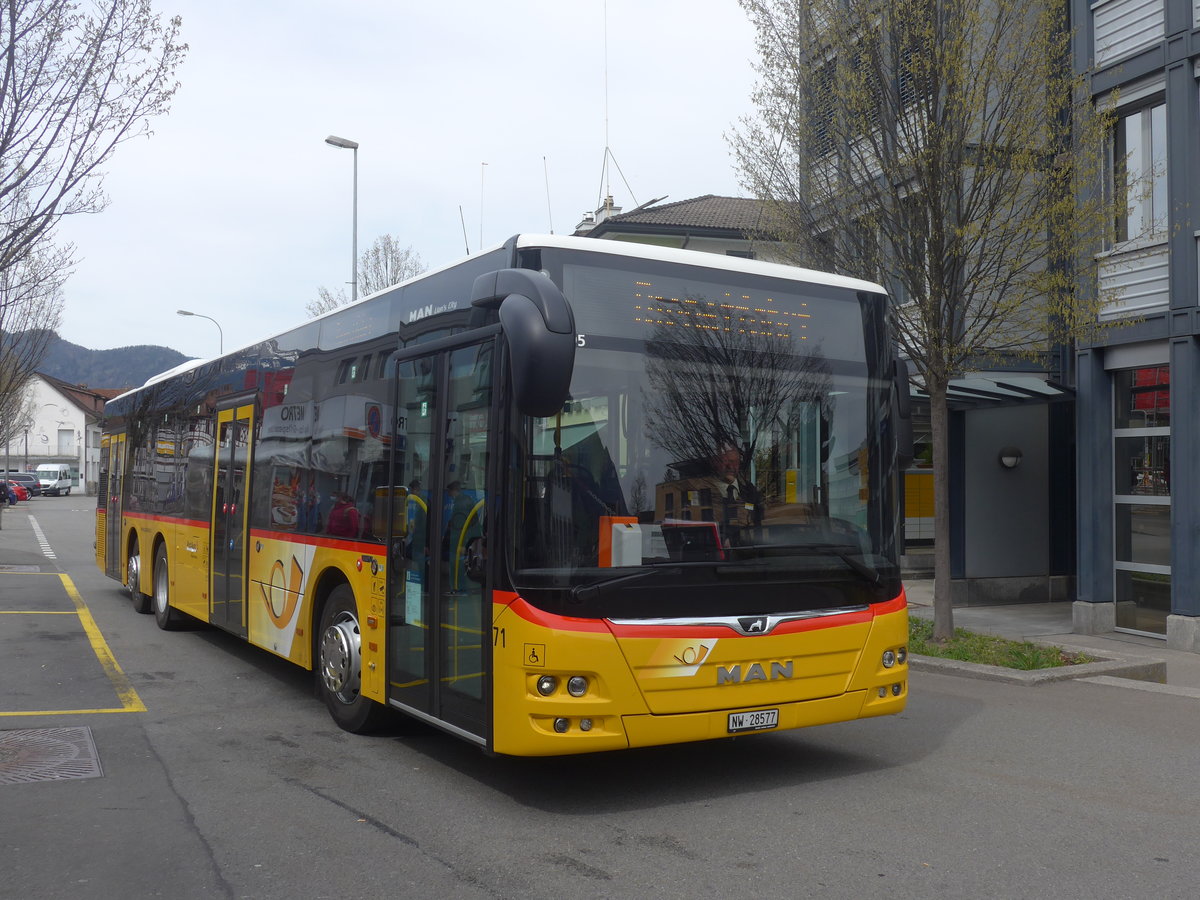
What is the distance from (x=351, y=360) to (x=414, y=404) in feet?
4.46

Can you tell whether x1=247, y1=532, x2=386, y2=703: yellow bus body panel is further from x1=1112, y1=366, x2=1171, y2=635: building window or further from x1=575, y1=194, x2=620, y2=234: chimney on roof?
x1=575, y1=194, x2=620, y2=234: chimney on roof

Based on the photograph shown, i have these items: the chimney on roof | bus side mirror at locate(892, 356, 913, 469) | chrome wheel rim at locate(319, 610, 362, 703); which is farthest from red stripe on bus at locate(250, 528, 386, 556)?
the chimney on roof

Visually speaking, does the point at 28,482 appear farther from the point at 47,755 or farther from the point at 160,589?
the point at 47,755

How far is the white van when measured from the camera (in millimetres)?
94312

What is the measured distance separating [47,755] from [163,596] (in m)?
6.54

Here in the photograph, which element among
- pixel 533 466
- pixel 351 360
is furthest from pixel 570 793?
pixel 351 360

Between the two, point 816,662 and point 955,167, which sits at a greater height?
point 955,167

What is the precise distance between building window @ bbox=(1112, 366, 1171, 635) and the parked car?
267ft

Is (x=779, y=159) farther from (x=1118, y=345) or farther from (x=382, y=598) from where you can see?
(x=382, y=598)

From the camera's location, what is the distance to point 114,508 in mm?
16594

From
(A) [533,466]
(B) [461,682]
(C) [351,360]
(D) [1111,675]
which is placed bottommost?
(D) [1111,675]

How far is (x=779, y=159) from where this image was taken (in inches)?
516

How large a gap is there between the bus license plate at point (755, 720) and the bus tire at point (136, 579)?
35.5 ft

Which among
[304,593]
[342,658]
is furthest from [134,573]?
[342,658]
